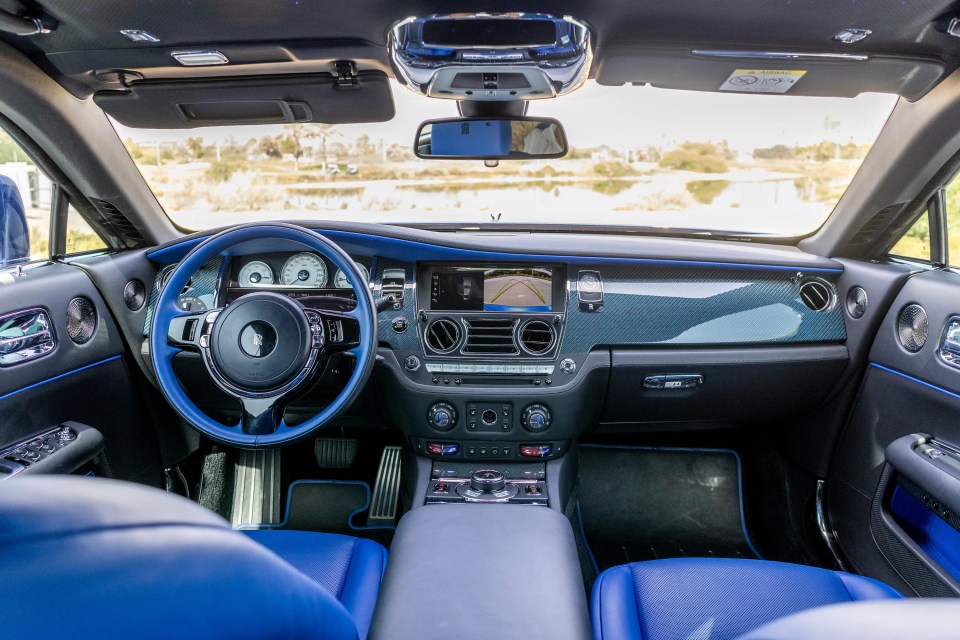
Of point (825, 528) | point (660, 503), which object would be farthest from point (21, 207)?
point (825, 528)

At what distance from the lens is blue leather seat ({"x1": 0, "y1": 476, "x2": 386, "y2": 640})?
0.52 meters

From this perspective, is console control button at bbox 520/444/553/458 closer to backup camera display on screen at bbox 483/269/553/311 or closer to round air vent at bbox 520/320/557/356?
round air vent at bbox 520/320/557/356

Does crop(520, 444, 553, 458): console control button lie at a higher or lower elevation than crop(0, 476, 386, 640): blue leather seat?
lower

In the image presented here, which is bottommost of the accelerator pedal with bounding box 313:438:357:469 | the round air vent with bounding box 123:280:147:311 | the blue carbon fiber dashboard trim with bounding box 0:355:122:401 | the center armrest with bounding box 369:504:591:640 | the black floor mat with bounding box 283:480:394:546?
the black floor mat with bounding box 283:480:394:546

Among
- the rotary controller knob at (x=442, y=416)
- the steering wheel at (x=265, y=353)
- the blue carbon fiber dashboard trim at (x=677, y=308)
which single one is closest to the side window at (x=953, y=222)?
the blue carbon fiber dashboard trim at (x=677, y=308)

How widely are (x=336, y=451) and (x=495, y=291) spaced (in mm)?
1133

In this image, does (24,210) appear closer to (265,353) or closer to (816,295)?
(265,353)

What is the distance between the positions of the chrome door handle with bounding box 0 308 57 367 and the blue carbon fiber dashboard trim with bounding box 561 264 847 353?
187 centimetres

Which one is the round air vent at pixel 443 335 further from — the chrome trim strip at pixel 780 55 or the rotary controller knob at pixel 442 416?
the chrome trim strip at pixel 780 55

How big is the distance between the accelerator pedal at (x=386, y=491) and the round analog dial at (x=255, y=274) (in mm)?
976

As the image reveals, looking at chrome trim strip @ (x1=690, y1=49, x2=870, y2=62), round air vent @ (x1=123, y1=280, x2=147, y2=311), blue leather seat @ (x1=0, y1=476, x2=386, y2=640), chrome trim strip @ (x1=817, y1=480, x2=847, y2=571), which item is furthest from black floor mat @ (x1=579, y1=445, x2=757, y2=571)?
blue leather seat @ (x1=0, y1=476, x2=386, y2=640)

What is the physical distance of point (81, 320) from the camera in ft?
8.62

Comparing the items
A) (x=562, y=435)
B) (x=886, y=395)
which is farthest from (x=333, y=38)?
(x=886, y=395)

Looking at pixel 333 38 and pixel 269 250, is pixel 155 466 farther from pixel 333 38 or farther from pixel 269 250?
pixel 333 38
